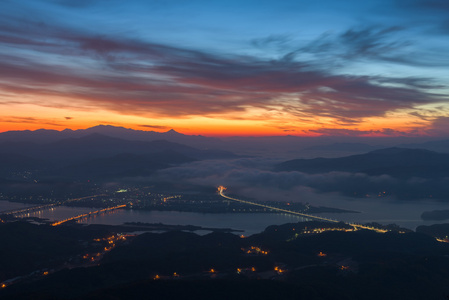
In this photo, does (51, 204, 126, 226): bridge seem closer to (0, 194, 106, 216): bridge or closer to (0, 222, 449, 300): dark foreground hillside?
(0, 194, 106, 216): bridge

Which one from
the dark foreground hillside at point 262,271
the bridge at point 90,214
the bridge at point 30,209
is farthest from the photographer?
the bridge at point 30,209

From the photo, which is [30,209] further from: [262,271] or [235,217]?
[262,271]

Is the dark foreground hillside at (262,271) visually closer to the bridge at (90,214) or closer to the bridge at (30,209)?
the bridge at (90,214)

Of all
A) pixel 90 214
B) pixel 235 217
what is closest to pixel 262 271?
pixel 235 217

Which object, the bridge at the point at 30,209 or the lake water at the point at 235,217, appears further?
the bridge at the point at 30,209

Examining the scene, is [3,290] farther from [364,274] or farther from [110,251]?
[364,274]

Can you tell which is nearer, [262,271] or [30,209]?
[262,271]

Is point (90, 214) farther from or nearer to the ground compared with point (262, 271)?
nearer to the ground

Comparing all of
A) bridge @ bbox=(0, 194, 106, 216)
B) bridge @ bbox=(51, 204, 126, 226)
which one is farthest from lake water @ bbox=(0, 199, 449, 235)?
bridge @ bbox=(0, 194, 106, 216)

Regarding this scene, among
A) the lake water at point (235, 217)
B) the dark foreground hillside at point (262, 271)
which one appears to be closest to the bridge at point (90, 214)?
the lake water at point (235, 217)
